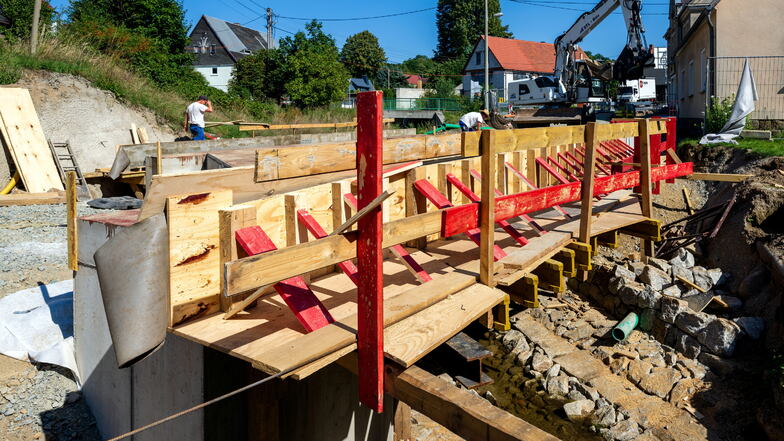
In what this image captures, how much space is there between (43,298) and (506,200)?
15.5ft

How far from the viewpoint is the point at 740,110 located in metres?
15.9

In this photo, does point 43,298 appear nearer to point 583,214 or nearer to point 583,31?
point 583,214

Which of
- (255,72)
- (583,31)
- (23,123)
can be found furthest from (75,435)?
(255,72)

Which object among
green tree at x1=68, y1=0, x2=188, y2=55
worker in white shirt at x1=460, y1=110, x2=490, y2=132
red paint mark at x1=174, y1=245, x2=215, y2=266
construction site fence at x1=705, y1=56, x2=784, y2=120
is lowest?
red paint mark at x1=174, y1=245, x2=215, y2=266

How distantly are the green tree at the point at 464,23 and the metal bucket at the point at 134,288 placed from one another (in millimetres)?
78164

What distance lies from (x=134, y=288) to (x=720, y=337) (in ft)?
27.0

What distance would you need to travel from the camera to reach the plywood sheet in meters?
13.3

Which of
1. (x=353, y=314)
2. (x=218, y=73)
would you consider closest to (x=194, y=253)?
(x=353, y=314)

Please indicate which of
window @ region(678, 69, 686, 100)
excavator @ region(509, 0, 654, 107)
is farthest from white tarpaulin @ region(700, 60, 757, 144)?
window @ region(678, 69, 686, 100)

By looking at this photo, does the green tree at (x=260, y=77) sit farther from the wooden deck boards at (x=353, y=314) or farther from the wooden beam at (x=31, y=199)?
the wooden deck boards at (x=353, y=314)

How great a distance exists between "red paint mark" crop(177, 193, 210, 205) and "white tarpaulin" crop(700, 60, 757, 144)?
1514cm

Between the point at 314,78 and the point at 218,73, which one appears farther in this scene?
the point at 218,73

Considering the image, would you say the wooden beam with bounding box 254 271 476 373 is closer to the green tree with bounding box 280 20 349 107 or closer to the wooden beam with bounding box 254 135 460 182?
the wooden beam with bounding box 254 135 460 182

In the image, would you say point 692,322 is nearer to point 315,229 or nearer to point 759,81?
point 315,229
